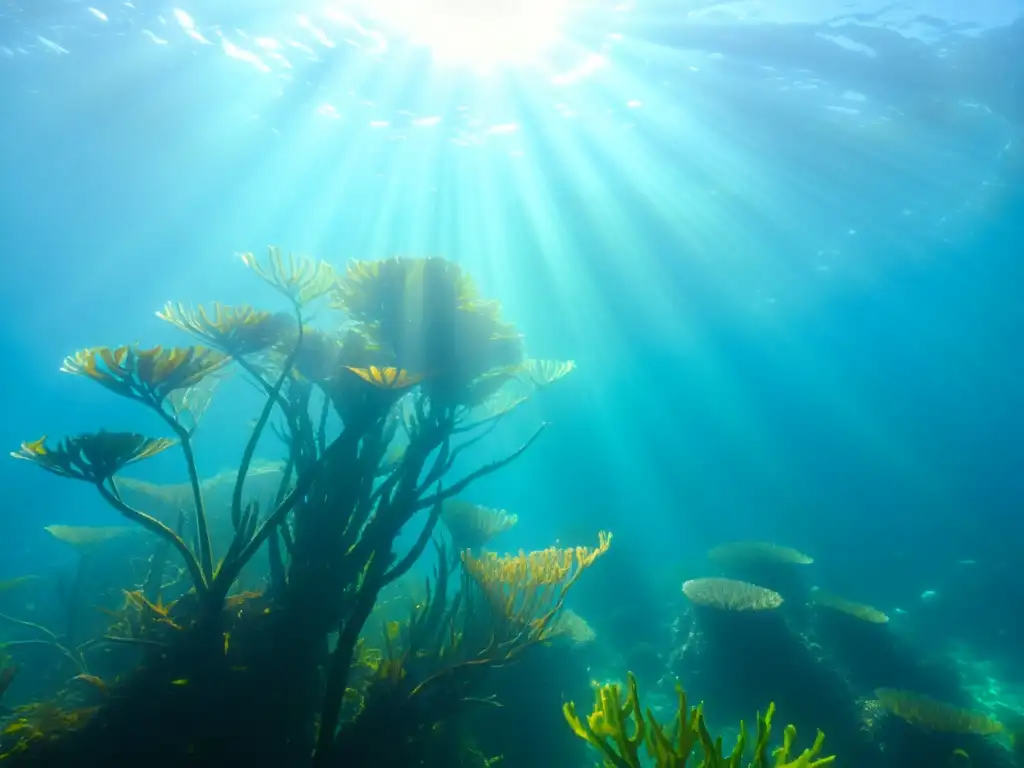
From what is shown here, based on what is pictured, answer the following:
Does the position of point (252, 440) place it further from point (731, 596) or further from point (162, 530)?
point (731, 596)

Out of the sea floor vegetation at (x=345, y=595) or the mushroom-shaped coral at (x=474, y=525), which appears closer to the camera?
the sea floor vegetation at (x=345, y=595)

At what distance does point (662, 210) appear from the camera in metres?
19.6

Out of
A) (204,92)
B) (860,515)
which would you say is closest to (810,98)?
(204,92)

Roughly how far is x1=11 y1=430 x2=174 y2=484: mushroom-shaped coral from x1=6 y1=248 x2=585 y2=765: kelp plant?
1cm

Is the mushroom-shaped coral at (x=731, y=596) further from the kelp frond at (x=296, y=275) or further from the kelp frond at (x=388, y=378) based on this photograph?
the kelp frond at (x=296, y=275)

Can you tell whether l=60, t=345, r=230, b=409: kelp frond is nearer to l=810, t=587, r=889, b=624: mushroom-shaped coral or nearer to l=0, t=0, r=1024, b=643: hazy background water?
l=810, t=587, r=889, b=624: mushroom-shaped coral

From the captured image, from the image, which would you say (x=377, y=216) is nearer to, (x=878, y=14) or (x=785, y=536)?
(x=878, y=14)

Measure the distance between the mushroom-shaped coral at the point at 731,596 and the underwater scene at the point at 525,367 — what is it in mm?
82

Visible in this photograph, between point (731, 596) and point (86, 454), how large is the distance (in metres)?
8.49

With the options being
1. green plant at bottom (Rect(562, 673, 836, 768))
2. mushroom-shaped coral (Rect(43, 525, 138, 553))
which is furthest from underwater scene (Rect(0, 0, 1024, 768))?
mushroom-shaped coral (Rect(43, 525, 138, 553))

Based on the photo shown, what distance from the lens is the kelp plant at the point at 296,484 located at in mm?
3545

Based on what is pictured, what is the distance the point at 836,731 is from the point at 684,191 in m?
16.2

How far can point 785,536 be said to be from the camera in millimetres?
27234

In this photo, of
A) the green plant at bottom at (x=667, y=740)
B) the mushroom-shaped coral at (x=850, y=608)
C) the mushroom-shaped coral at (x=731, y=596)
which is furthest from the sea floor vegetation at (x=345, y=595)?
the mushroom-shaped coral at (x=850, y=608)
